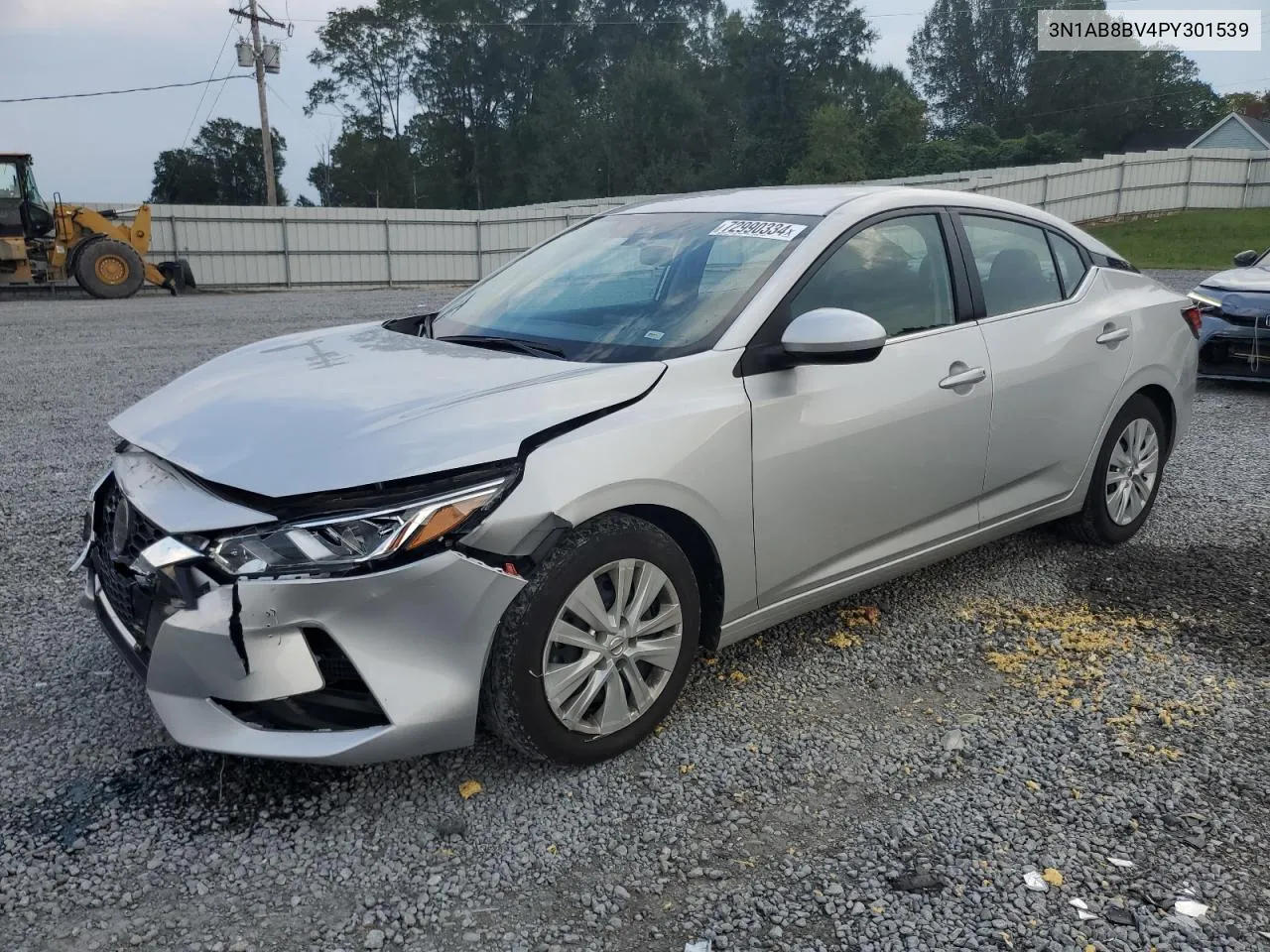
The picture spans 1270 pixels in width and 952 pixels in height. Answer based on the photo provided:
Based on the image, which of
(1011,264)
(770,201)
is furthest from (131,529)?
(1011,264)

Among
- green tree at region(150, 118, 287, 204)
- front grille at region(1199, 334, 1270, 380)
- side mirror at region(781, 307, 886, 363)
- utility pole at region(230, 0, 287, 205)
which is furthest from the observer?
green tree at region(150, 118, 287, 204)

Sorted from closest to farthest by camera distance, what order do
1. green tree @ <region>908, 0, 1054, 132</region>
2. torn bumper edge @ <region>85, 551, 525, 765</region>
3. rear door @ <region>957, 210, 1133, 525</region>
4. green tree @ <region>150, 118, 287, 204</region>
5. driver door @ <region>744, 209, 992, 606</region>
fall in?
torn bumper edge @ <region>85, 551, 525, 765</region> < driver door @ <region>744, 209, 992, 606</region> < rear door @ <region>957, 210, 1133, 525</region> < green tree @ <region>150, 118, 287, 204</region> < green tree @ <region>908, 0, 1054, 132</region>

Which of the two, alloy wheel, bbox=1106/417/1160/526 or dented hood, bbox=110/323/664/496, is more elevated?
dented hood, bbox=110/323/664/496

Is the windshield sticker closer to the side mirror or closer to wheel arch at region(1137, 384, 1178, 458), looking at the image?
the side mirror

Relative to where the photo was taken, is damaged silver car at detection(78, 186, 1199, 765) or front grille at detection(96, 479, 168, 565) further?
front grille at detection(96, 479, 168, 565)

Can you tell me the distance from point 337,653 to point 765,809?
47.4 inches

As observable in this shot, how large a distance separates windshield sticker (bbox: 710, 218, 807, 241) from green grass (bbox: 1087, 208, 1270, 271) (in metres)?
19.6

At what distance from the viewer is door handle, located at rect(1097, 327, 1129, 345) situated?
4527 millimetres

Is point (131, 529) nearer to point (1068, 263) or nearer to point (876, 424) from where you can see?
point (876, 424)

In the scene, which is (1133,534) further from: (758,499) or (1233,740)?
(758,499)

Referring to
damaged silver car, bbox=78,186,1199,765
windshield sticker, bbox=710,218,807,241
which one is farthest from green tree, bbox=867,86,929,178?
windshield sticker, bbox=710,218,807,241

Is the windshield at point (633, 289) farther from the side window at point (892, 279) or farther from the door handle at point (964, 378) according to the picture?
the door handle at point (964, 378)

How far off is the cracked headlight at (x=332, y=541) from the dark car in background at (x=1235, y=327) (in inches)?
309

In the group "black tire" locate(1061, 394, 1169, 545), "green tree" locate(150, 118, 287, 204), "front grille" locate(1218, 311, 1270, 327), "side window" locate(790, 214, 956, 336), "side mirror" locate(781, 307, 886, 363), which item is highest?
"green tree" locate(150, 118, 287, 204)
